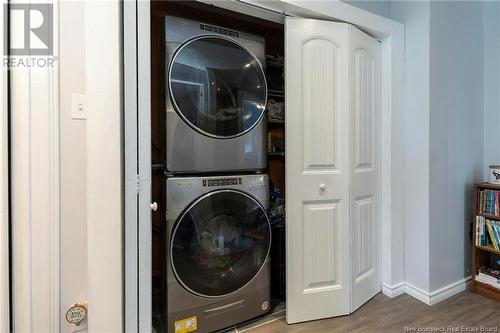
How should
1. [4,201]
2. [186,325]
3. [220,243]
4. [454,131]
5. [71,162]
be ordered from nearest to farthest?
1. [4,201]
2. [71,162]
3. [186,325]
4. [220,243]
5. [454,131]

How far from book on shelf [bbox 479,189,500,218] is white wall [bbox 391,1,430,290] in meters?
0.49

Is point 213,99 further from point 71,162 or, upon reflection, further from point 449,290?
point 449,290

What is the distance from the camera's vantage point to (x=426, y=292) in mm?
1751

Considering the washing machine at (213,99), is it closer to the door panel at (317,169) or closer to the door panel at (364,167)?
the door panel at (317,169)

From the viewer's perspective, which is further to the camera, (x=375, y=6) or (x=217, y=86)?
(x=375, y=6)

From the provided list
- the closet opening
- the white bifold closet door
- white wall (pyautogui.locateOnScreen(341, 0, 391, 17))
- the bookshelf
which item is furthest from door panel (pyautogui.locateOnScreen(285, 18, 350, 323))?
the bookshelf

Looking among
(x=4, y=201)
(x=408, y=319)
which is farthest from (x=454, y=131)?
(x=4, y=201)

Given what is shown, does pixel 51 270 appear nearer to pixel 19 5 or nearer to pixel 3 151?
pixel 3 151

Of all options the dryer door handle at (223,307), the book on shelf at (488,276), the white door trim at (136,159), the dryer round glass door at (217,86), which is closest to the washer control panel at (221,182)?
the dryer round glass door at (217,86)

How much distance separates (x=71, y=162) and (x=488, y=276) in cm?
270

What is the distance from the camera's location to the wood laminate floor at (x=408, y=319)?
1512mm

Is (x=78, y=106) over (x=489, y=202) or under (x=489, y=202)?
over

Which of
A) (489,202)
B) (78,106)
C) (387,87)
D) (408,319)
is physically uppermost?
(387,87)

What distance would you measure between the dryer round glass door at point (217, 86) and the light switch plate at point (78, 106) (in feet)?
1.33
